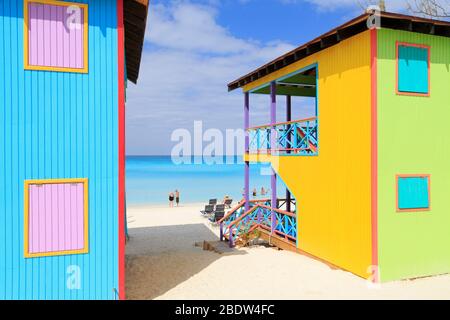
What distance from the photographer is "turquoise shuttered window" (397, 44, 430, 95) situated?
8.44m

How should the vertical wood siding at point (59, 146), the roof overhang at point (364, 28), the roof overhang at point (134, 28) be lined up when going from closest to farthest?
the vertical wood siding at point (59, 146) → the roof overhang at point (134, 28) → the roof overhang at point (364, 28)

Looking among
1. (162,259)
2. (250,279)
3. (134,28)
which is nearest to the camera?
(250,279)

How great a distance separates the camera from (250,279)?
8.56 m

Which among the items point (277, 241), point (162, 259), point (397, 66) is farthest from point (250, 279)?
point (397, 66)

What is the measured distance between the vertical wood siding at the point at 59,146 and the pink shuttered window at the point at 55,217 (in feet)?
0.39

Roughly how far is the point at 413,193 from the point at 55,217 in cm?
823

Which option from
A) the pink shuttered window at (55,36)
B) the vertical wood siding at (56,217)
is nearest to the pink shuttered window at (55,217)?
the vertical wood siding at (56,217)

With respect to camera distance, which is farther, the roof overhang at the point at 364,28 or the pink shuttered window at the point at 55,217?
the roof overhang at the point at 364,28

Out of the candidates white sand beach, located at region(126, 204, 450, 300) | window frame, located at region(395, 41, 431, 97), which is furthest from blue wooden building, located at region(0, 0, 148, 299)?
window frame, located at region(395, 41, 431, 97)

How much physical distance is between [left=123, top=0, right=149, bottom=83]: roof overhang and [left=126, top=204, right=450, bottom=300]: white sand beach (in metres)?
6.24

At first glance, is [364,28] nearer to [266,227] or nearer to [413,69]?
[413,69]

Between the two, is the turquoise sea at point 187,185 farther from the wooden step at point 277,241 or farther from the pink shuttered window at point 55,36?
the pink shuttered window at point 55,36

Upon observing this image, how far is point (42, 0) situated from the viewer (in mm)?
6445

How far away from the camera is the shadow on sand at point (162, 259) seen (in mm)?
8242
